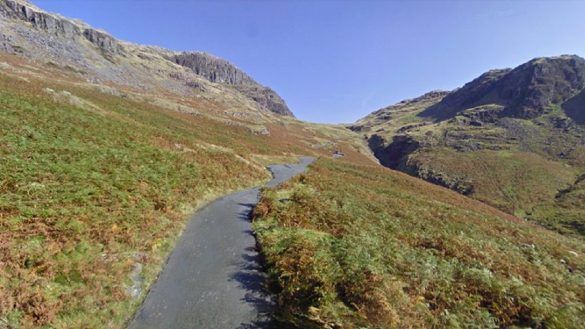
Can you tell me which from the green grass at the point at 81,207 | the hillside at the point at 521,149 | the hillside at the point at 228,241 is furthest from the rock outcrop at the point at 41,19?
the hillside at the point at 521,149

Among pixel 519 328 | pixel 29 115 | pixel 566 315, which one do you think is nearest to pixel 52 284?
pixel 519 328

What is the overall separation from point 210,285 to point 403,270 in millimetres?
9325

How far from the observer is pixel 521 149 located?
396 ft

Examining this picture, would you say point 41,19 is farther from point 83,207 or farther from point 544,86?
point 544,86

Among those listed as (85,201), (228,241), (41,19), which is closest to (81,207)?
(85,201)

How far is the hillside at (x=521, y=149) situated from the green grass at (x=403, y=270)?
47.4 metres

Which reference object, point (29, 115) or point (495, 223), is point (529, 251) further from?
point (29, 115)

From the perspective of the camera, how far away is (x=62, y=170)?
18.5 m

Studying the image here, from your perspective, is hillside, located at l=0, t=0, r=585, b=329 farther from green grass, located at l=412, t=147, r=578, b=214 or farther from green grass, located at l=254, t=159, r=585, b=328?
green grass, located at l=412, t=147, r=578, b=214

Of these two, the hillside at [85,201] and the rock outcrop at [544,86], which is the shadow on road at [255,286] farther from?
the rock outcrop at [544,86]

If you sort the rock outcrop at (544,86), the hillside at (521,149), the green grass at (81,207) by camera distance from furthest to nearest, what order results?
1. the rock outcrop at (544,86)
2. the hillside at (521,149)
3. the green grass at (81,207)

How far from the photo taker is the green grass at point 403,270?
1227cm

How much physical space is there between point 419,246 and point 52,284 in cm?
1888

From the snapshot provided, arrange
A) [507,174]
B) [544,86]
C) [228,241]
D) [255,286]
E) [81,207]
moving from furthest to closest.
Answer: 1. [544,86]
2. [507,174]
3. [228,241]
4. [81,207]
5. [255,286]
